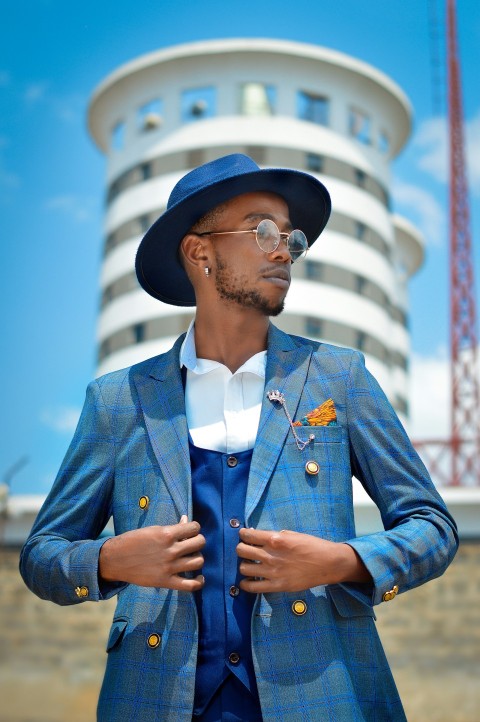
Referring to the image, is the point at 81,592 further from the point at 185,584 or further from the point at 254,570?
the point at 254,570

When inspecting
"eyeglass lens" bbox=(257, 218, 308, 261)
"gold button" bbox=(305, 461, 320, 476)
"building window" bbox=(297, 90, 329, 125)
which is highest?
"building window" bbox=(297, 90, 329, 125)

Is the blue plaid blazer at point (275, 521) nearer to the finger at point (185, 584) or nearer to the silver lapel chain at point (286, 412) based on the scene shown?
the silver lapel chain at point (286, 412)

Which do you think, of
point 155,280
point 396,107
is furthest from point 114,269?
point 155,280

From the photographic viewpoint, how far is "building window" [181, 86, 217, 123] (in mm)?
43344

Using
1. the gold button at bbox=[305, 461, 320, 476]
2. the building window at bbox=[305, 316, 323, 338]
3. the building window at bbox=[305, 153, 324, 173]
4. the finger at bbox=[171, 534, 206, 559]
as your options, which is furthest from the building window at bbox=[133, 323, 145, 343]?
the finger at bbox=[171, 534, 206, 559]

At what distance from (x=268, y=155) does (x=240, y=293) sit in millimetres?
40945

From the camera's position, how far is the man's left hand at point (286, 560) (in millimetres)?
2234

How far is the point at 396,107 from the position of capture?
151ft

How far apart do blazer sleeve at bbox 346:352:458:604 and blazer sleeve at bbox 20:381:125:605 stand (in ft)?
2.16

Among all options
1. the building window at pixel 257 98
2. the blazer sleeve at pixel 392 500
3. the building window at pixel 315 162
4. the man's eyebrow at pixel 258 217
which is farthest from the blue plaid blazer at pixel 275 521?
the building window at pixel 257 98

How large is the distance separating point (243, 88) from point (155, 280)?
41.7 metres

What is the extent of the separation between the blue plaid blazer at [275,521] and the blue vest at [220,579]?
5 centimetres

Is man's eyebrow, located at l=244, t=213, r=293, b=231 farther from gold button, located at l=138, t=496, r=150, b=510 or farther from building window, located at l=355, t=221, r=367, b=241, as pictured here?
building window, located at l=355, t=221, r=367, b=241

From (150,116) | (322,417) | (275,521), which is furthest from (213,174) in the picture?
(150,116)
